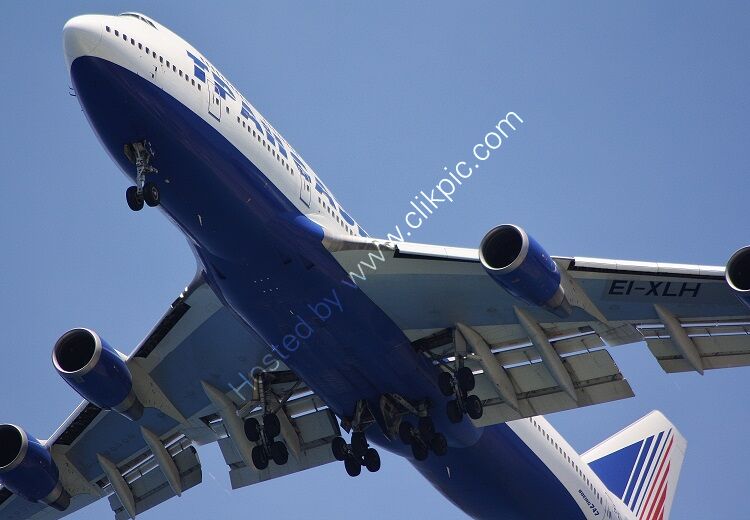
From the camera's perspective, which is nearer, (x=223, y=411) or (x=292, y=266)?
(x=292, y=266)

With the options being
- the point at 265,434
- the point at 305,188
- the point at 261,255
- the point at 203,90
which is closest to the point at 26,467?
the point at 265,434

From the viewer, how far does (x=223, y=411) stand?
77.6 ft

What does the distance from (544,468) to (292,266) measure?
8532mm

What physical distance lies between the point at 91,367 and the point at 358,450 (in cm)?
569

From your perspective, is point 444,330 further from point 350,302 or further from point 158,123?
point 158,123

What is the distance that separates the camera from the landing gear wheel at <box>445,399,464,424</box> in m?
21.5

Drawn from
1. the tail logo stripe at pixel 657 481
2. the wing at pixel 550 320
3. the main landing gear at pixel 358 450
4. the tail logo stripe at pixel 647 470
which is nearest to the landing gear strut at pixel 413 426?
the main landing gear at pixel 358 450

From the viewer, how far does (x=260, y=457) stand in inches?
905

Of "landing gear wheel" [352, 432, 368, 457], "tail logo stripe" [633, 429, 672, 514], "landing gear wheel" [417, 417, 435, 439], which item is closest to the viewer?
"landing gear wheel" [417, 417, 435, 439]

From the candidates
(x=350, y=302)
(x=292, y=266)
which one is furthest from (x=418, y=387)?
(x=292, y=266)

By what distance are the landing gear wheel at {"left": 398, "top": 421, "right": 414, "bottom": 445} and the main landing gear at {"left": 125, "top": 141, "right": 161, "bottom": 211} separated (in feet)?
23.8

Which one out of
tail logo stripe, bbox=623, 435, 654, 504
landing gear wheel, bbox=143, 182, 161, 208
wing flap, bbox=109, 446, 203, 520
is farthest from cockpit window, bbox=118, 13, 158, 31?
tail logo stripe, bbox=623, 435, 654, 504

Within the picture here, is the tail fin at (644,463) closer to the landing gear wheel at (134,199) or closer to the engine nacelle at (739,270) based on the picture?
the engine nacelle at (739,270)

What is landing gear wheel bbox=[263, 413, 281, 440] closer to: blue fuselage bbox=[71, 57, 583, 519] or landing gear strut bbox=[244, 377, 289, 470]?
landing gear strut bbox=[244, 377, 289, 470]
